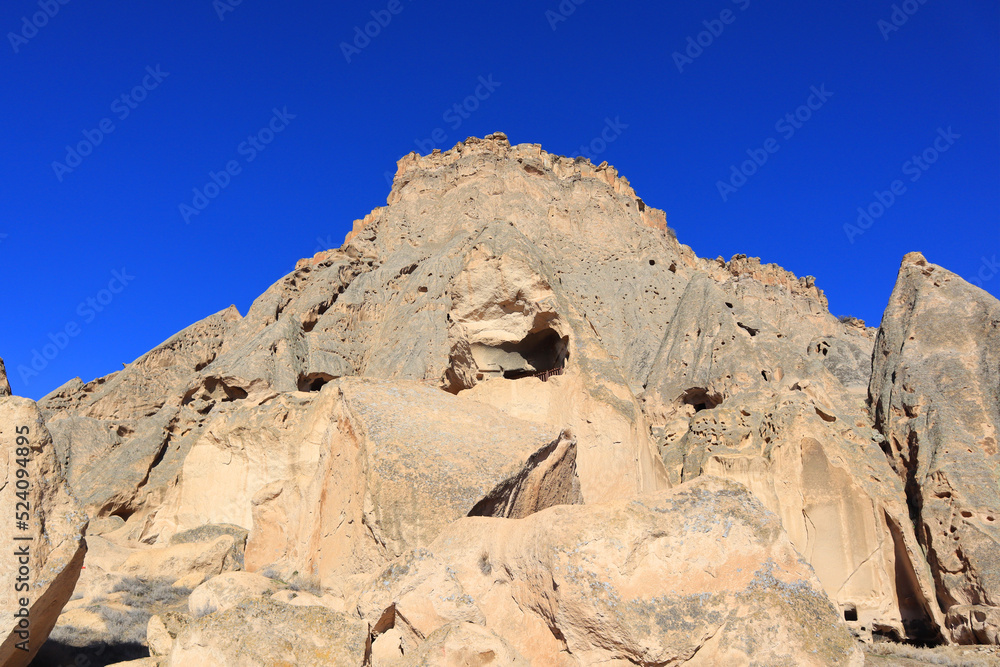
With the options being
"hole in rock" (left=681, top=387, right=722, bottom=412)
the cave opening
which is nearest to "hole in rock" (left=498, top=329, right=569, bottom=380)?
"hole in rock" (left=681, top=387, right=722, bottom=412)

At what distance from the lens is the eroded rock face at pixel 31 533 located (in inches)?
154

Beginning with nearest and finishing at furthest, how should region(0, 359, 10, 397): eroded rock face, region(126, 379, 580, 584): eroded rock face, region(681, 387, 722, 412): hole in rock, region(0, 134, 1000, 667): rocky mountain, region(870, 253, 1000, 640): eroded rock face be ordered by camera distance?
1. region(0, 134, 1000, 667): rocky mountain
2. region(0, 359, 10, 397): eroded rock face
3. region(126, 379, 580, 584): eroded rock face
4. region(870, 253, 1000, 640): eroded rock face
5. region(681, 387, 722, 412): hole in rock

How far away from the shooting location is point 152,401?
2173cm

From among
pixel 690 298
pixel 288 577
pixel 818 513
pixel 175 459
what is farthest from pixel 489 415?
pixel 690 298

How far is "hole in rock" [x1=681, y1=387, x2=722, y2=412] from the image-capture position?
1636 cm

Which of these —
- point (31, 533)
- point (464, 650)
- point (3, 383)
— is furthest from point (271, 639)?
point (3, 383)

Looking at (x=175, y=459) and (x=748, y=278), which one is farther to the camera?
(x=748, y=278)

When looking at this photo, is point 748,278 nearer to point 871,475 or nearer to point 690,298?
point 690,298

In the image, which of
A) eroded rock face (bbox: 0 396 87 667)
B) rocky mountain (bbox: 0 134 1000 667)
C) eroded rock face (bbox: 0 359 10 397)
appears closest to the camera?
rocky mountain (bbox: 0 134 1000 667)

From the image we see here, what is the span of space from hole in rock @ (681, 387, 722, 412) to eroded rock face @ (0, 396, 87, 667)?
47.2 ft

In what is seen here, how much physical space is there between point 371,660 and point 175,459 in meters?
14.3

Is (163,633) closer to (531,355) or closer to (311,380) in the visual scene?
(531,355)

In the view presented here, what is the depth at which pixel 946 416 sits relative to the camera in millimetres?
9719

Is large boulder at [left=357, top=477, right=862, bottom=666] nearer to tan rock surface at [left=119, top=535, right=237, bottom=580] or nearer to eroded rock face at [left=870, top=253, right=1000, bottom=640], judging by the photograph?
eroded rock face at [left=870, top=253, right=1000, bottom=640]
